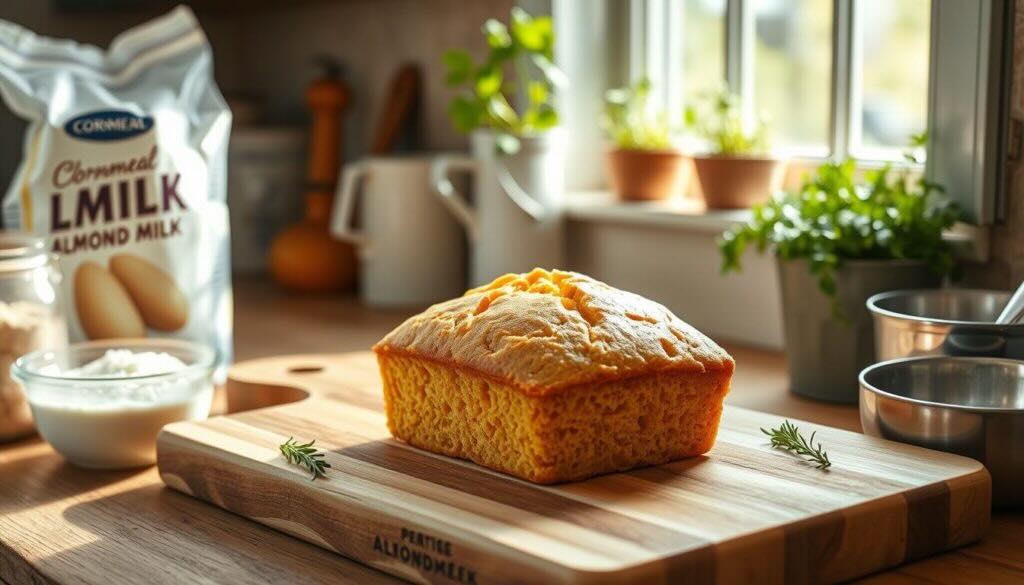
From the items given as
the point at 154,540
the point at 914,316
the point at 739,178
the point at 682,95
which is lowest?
the point at 154,540

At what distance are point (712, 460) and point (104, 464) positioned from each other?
0.54 metres

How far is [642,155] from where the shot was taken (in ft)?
5.80

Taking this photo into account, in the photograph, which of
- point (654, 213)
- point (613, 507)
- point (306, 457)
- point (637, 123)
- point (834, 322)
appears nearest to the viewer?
point (613, 507)

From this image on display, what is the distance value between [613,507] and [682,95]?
112 cm

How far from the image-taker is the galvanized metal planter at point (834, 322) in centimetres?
127

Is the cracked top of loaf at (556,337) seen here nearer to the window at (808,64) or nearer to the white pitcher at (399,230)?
the window at (808,64)

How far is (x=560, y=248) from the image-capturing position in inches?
73.3

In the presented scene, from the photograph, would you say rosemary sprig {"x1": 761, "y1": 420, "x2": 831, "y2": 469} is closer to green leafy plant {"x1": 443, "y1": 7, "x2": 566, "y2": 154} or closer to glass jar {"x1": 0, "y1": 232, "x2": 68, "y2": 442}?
glass jar {"x1": 0, "y1": 232, "x2": 68, "y2": 442}

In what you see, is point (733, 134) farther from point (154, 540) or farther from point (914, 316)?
point (154, 540)

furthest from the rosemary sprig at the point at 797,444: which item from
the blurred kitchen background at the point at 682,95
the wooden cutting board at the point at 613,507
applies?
the blurred kitchen background at the point at 682,95

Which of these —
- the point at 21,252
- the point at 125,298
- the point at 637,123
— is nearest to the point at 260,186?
the point at 637,123

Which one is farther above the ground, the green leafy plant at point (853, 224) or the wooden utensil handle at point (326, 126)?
the wooden utensil handle at point (326, 126)

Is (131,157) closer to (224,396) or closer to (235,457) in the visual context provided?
(224,396)

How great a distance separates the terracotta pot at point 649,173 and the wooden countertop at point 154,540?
53 centimetres
